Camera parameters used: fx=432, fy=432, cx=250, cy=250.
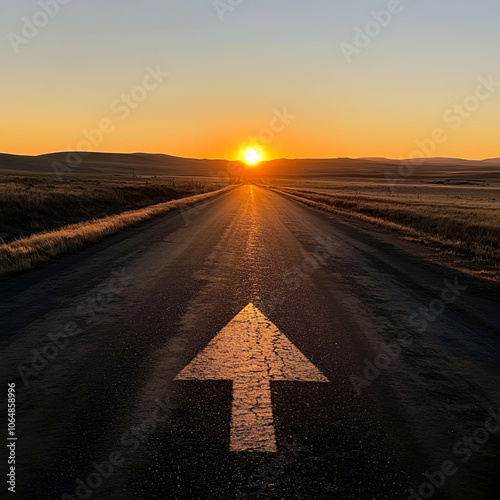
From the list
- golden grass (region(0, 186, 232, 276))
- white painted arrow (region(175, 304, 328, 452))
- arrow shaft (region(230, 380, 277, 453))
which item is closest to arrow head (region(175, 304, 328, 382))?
white painted arrow (region(175, 304, 328, 452))

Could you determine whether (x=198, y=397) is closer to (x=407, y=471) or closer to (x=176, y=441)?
(x=176, y=441)

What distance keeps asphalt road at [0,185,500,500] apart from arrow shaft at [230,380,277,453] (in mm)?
22

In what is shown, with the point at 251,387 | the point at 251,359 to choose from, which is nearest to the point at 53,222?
the point at 251,359

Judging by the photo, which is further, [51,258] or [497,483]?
[51,258]

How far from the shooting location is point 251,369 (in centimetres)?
456

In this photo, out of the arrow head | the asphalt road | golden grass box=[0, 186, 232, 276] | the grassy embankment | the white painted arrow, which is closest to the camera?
the asphalt road

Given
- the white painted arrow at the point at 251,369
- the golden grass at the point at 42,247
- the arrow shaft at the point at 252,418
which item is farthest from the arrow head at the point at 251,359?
the golden grass at the point at 42,247

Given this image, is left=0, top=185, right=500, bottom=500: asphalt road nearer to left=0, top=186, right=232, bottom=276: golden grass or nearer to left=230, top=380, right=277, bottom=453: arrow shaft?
left=230, top=380, right=277, bottom=453: arrow shaft

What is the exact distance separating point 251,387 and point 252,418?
57 centimetres

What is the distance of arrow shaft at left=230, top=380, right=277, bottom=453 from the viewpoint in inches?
127

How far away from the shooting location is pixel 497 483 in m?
2.90

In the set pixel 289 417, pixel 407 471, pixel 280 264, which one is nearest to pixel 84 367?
pixel 289 417

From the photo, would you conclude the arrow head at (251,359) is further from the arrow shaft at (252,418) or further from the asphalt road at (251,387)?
the arrow shaft at (252,418)

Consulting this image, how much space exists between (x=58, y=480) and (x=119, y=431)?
604mm
